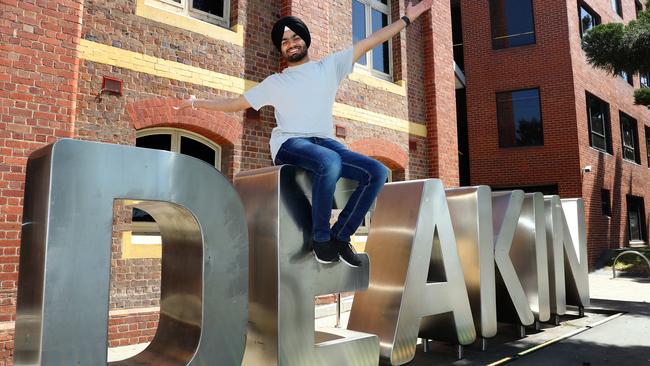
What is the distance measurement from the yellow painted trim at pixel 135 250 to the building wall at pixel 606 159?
12.6 m

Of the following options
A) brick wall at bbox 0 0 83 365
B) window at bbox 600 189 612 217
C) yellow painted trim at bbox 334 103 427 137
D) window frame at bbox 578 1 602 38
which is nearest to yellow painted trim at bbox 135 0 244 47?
brick wall at bbox 0 0 83 365

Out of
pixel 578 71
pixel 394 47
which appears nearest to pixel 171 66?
pixel 394 47

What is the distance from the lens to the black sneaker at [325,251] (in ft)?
11.0

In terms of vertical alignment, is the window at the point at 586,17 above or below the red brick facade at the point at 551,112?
above

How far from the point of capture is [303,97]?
10.9 ft

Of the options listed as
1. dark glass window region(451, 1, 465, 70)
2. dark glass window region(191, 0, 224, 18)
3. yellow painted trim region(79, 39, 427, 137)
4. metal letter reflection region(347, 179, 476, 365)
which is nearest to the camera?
metal letter reflection region(347, 179, 476, 365)

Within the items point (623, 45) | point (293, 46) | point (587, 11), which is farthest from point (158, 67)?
point (587, 11)

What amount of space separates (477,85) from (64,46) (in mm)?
13354

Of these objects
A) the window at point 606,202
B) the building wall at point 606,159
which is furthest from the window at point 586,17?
the window at point 606,202

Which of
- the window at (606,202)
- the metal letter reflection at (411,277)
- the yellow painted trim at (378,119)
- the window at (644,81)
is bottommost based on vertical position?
the metal letter reflection at (411,277)

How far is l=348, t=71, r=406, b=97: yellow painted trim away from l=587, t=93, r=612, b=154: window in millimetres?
9243

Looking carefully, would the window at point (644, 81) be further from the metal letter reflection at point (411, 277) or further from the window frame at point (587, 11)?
the metal letter reflection at point (411, 277)

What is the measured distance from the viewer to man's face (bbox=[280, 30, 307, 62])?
132 inches

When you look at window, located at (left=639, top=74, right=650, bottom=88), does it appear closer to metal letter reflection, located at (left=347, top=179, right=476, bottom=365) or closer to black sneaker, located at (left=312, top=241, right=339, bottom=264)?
metal letter reflection, located at (left=347, top=179, right=476, bottom=365)
